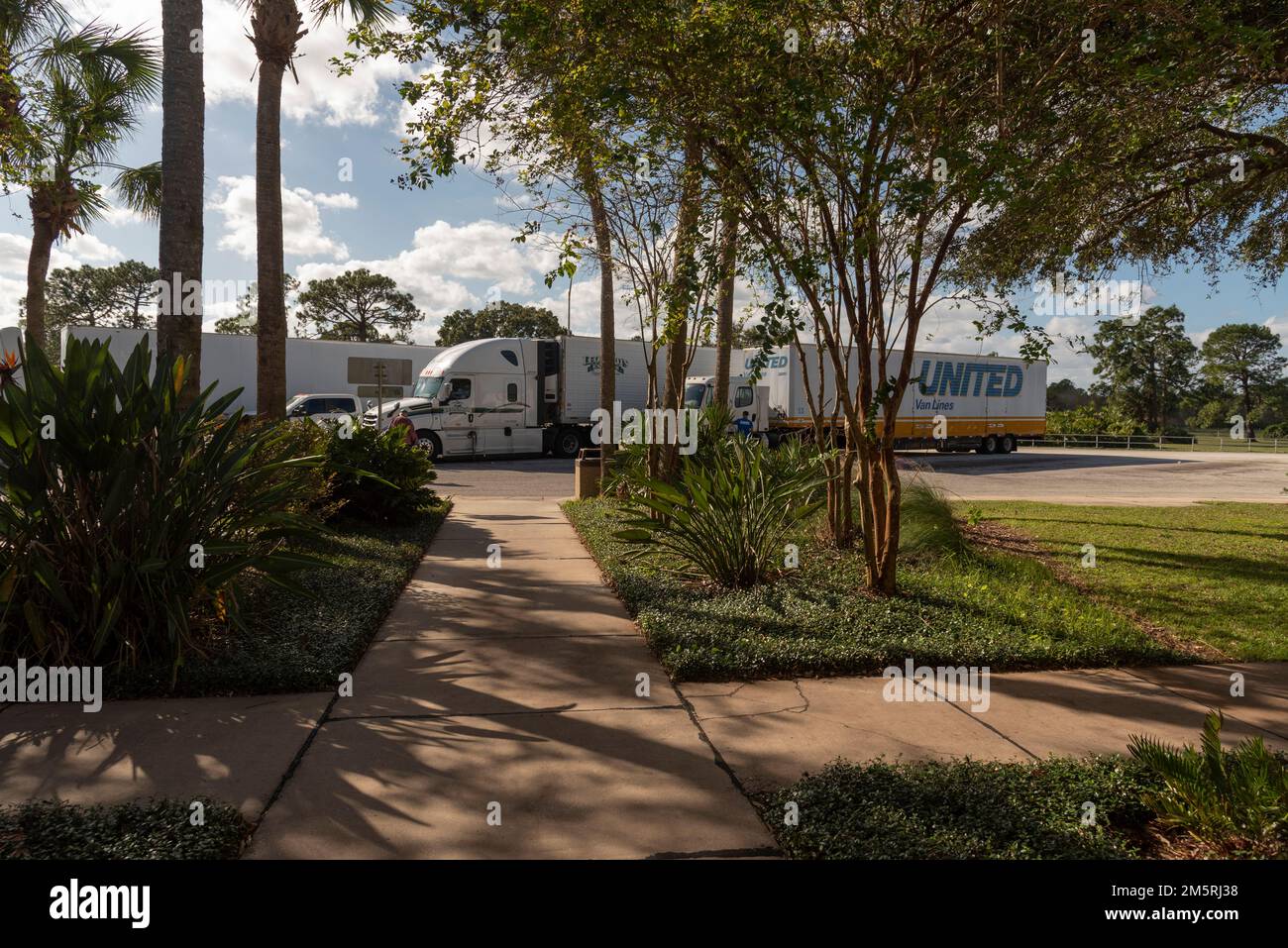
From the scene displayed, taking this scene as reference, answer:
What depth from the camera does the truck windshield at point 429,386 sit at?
2492 centimetres

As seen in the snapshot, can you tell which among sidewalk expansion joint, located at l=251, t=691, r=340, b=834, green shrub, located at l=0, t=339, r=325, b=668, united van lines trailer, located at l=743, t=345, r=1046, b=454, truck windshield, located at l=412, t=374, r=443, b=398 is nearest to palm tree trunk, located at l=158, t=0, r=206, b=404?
green shrub, located at l=0, t=339, r=325, b=668

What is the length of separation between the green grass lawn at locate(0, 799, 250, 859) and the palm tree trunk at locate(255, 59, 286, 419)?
861cm

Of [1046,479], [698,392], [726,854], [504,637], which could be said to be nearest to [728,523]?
[504,637]

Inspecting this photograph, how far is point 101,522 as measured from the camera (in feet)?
15.4

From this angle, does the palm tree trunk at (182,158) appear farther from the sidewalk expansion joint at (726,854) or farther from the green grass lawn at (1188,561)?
the green grass lawn at (1188,561)

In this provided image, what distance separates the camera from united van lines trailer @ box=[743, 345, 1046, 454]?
29.2m

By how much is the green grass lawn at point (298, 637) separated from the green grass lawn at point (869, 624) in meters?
1.92

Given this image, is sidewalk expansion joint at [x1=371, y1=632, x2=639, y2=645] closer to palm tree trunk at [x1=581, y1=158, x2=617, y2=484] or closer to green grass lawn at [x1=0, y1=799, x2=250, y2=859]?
green grass lawn at [x1=0, y1=799, x2=250, y2=859]

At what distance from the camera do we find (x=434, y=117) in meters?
6.61

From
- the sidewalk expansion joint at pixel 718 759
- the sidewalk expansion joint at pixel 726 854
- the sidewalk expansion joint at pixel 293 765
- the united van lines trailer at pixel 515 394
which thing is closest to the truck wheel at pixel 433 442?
the united van lines trailer at pixel 515 394

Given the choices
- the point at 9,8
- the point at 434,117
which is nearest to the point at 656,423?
the point at 434,117

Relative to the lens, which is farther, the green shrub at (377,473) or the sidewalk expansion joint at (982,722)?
the green shrub at (377,473)
